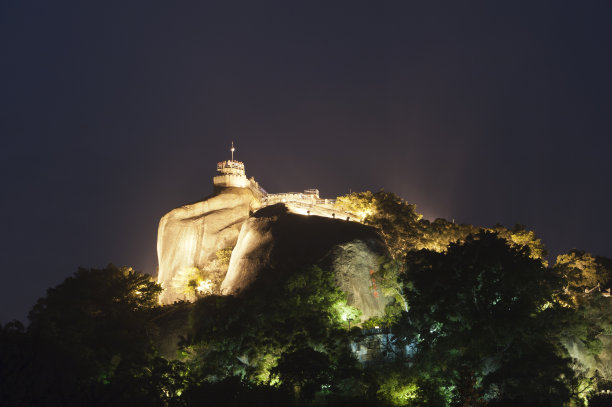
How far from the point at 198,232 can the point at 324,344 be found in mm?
30337

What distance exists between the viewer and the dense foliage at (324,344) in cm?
2753

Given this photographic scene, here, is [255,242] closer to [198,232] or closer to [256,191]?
[198,232]

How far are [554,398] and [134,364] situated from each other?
2300cm

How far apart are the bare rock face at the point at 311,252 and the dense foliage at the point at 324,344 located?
8.79 feet

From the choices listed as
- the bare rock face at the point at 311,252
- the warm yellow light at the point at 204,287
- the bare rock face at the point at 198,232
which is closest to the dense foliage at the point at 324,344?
the bare rock face at the point at 311,252

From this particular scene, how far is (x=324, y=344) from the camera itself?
34281 mm

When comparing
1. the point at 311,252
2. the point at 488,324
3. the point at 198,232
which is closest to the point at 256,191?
the point at 198,232

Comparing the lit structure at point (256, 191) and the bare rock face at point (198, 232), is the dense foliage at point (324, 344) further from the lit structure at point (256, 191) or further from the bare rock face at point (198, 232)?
the lit structure at point (256, 191)

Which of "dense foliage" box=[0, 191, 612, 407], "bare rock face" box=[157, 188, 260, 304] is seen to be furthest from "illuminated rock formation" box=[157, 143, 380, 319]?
"dense foliage" box=[0, 191, 612, 407]

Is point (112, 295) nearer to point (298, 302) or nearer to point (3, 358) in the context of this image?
point (298, 302)

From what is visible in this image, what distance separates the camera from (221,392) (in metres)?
29.5

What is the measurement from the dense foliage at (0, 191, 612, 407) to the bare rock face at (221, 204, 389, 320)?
2680 millimetres

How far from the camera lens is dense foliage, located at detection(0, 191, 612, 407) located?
90.3 ft

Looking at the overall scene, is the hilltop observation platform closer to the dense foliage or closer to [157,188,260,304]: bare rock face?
[157,188,260,304]: bare rock face
